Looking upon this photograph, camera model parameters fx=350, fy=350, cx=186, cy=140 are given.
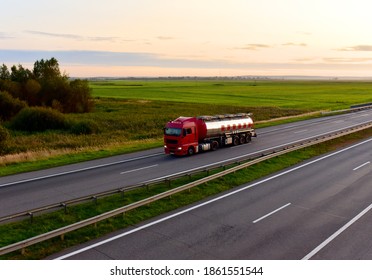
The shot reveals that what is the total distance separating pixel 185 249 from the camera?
13.2 meters

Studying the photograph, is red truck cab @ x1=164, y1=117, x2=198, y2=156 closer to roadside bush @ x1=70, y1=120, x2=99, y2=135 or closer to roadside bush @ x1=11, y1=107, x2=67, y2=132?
roadside bush @ x1=70, y1=120, x2=99, y2=135

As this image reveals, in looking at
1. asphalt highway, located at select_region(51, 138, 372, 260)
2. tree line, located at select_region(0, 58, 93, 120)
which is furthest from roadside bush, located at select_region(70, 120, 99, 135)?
asphalt highway, located at select_region(51, 138, 372, 260)

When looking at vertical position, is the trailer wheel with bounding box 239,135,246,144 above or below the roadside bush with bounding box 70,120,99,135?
below

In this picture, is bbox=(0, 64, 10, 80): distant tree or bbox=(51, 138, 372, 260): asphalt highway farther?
bbox=(0, 64, 10, 80): distant tree

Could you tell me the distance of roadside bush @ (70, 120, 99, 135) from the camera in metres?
44.9

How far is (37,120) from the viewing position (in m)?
48.5

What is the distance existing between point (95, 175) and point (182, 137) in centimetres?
873

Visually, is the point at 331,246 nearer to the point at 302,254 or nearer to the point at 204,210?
the point at 302,254

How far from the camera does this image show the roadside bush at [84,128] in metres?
44.9

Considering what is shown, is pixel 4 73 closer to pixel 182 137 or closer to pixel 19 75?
pixel 19 75

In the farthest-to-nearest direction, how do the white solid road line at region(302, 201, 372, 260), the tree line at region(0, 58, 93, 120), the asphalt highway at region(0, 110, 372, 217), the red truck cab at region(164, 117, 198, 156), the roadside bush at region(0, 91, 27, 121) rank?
the tree line at region(0, 58, 93, 120)
the roadside bush at region(0, 91, 27, 121)
the red truck cab at region(164, 117, 198, 156)
the asphalt highway at region(0, 110, 372, 217)
the white solid road line at region(302, 201, 372, 260)

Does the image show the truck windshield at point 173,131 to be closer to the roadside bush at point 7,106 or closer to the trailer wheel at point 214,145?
the trailer wheel at point 214,145
